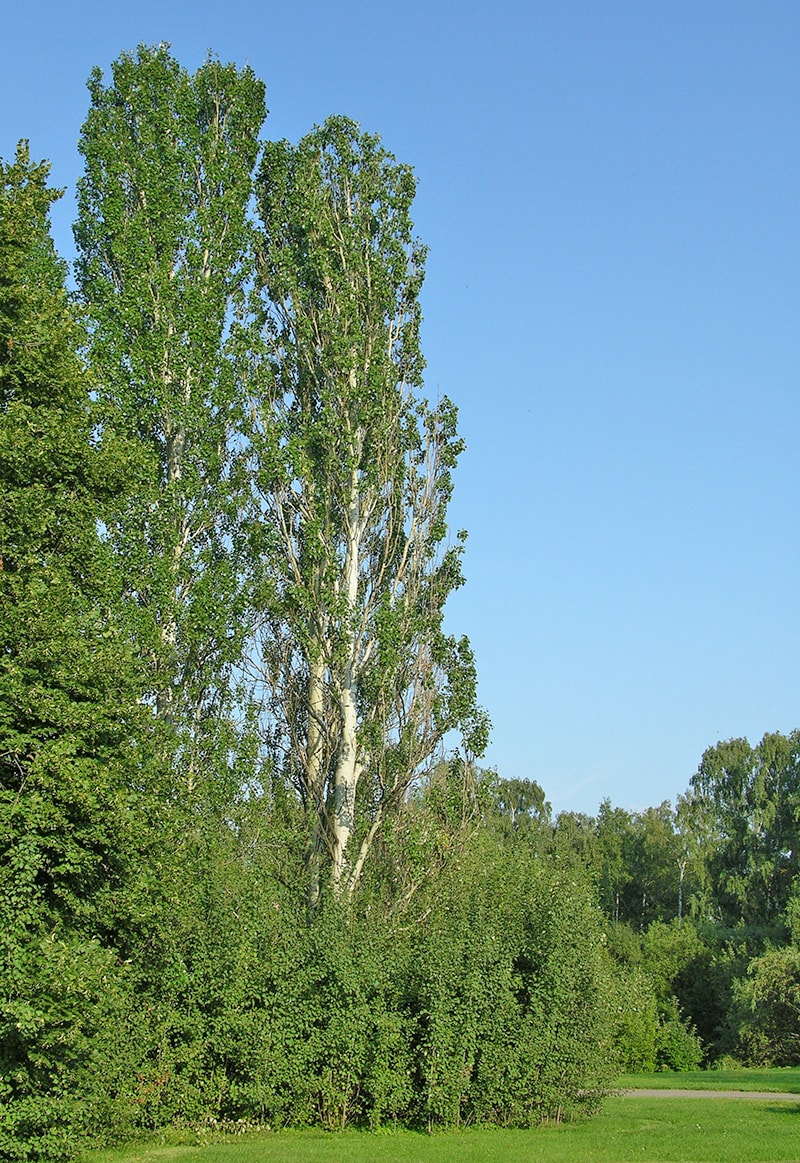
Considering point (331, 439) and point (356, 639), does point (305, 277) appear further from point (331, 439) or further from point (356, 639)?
point (356, 639)

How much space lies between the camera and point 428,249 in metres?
21.2

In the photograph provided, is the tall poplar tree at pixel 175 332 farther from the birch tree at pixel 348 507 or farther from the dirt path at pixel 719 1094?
the dirt path at pixel 719 1094

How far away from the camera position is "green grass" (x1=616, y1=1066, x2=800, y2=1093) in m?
23.9

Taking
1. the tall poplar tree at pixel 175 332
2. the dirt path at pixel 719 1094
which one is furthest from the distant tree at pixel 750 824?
the tall poplar tree at pixel 175 332

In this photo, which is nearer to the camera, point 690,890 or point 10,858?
point 10,858

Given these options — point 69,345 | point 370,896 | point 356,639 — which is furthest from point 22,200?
point 370,896

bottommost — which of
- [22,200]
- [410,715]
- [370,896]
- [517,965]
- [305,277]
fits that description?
[517,965]

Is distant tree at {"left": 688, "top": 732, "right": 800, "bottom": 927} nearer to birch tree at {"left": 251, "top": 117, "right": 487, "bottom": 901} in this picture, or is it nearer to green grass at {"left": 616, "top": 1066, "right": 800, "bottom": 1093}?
green grass at {"left": 616, "top": 1066, "right": 800, "bottom": 1093}

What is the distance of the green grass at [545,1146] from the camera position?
40.6ft

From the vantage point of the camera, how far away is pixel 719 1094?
22.3 meters

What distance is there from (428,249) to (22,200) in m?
10.2

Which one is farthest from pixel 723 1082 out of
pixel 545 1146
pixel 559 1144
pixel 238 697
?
pixel 238 697

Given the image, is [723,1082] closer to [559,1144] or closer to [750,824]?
[559,1144]

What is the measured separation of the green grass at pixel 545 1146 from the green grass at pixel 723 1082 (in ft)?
19.1
